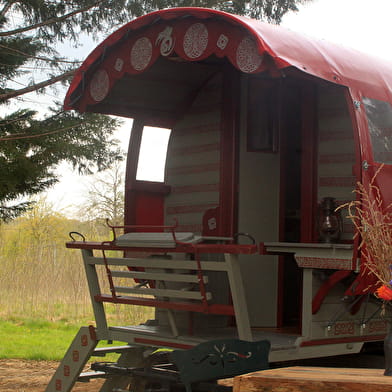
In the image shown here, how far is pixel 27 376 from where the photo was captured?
8.93 meters

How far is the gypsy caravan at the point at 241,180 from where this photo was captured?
16.9ft

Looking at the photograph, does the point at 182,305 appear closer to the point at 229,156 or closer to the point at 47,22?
the point at 229,156

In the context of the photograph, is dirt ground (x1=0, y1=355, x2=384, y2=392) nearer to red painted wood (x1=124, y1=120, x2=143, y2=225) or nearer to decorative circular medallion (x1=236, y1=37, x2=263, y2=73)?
red painted wood (x1=124, y1=120, x2=143, y2=225)

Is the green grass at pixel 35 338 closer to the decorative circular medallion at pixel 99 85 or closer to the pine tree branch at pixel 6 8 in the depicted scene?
the pine tree branch at pixel 6 8

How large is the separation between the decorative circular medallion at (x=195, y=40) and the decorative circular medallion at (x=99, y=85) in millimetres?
939

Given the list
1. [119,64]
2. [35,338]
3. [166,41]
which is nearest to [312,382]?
[166,41]

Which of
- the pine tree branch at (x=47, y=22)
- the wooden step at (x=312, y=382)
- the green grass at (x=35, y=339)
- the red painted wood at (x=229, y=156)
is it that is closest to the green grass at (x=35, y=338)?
the green grass at (x=35, y=339)

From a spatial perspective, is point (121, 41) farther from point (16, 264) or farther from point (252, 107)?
point (16, 264)

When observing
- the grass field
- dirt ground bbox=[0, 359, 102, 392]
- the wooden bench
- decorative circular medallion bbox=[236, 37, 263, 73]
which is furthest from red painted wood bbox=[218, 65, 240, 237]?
the grass field

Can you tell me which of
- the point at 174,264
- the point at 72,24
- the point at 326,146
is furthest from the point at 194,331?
the point at 72,24

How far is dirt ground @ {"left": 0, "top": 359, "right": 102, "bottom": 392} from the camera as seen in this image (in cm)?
831

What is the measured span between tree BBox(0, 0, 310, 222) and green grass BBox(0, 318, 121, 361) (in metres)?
2.03

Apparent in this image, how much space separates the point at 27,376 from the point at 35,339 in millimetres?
2149

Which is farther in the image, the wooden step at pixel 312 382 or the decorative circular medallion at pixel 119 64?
the decorative circular medallion at pixel 119 64
